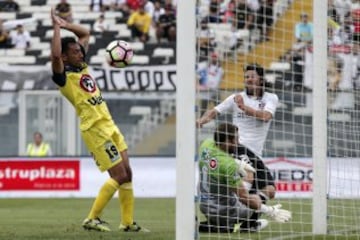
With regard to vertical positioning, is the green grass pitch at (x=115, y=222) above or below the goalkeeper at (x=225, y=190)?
below

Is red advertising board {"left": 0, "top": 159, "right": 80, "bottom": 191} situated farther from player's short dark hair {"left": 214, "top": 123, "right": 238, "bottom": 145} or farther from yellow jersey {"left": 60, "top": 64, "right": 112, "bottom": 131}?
player's short dark hair {"left": 214, "top": 123, "right": 238, "bottom": 145}

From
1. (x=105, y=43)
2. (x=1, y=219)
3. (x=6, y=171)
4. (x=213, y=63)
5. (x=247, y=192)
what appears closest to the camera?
(x=247, y=192)

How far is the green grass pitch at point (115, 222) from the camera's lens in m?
12.4

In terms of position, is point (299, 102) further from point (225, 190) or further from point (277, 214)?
point (225, 190)

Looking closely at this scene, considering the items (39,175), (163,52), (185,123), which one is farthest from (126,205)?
(163,52)

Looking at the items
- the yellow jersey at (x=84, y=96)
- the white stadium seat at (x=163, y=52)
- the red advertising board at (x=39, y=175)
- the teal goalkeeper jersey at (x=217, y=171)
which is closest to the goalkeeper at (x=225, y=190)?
the teal goalkeeper jersey at (x=217, y=171)

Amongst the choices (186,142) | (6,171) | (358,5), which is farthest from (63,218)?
(6,171)

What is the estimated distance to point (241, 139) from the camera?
13.8 metres

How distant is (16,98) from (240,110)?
11957 mm

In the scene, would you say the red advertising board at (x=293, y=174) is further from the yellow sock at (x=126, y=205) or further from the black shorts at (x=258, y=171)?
the yellow sock at (x=126, y=205)

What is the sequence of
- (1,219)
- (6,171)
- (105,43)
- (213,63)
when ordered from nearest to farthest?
(1,219) < (213,63) < (6,171) < (105,43)

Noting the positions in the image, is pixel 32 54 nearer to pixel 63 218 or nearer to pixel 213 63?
pixel 213 63


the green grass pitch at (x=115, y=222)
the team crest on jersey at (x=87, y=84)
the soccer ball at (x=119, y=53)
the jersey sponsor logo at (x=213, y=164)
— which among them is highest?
the soccer ball at (x=119, y=53)

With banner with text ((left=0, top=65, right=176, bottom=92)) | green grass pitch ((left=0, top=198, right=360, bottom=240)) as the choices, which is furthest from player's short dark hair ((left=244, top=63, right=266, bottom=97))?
banner with text ((left=0, top=65, right=176, bottom=92))
